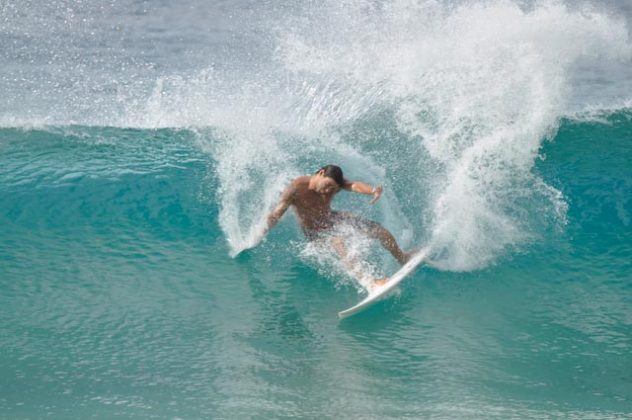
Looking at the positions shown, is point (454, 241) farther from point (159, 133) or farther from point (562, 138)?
point (159, 133)

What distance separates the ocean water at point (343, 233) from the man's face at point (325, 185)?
0.42m

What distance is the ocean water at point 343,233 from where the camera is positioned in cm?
507

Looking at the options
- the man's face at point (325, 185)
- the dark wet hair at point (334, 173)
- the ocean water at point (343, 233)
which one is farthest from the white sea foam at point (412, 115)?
the dark wet hair at point (334, 173)

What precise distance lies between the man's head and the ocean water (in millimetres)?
435

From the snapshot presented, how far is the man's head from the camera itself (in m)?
6.15

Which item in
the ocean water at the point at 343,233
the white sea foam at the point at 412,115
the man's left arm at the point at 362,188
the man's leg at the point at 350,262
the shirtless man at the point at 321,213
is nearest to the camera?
the ocean water at the point at 343,233

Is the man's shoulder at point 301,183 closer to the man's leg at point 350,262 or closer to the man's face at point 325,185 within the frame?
the man's face at point 325,185

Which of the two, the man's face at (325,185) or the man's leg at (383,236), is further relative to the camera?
the man's leg at (383,236)

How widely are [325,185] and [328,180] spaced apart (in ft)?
0.17


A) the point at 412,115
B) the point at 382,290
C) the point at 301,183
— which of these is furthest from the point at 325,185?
the point at 412,115

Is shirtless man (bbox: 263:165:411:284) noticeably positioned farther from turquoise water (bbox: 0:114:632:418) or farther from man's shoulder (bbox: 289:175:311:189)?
turquoise water (bbox: 0:114:632:418)

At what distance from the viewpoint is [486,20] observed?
9.41 m

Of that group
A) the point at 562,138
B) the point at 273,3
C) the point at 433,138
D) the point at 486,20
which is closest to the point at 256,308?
the point at 433,138

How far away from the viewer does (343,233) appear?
249 inches
